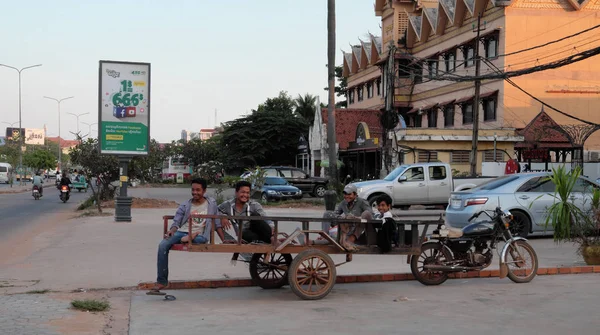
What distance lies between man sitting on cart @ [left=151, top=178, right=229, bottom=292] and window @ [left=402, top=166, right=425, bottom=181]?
17663mm

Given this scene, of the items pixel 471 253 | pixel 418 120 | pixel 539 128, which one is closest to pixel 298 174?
pixel 539 128

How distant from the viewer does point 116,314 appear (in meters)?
8.14

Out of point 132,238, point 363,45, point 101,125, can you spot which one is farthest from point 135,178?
point 363,45

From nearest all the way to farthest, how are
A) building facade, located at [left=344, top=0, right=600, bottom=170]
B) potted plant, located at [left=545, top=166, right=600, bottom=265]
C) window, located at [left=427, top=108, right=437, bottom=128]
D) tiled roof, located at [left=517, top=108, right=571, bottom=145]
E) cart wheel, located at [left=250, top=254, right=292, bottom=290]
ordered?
cart wheel, located at [left=250, top=254, right=292, bottom=290] < potted plant, located at [left=545, top=166, right=600, bottom=265] < tiled roof, located at [left=517, top=108, right=571, bottom=145] < building facade, located at [left=344, top=0, right=600, bottom=170] < window, located at [left=427, top=108, right=437, bottom=128]

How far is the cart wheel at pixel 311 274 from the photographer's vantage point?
8.89 metres

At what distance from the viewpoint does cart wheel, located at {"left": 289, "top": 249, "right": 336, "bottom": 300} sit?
8.89 meters

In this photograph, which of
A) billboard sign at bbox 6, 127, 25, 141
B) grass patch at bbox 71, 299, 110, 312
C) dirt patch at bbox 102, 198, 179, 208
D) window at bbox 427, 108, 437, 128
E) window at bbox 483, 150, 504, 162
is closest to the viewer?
grass patch at bbox 71, 299, 110, 312

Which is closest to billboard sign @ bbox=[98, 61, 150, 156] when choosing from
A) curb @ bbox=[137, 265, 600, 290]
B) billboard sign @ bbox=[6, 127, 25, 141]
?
curb @ bbox=[137, 265, 600, 290]

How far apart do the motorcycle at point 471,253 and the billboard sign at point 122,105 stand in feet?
50.1

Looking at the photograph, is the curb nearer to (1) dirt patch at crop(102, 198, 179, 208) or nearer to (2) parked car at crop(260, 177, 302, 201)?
(1) dirt patch at crop(102, 198, 179, 208)

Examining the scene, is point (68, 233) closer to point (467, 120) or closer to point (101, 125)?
point (101, 125)

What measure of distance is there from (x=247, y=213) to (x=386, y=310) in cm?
220

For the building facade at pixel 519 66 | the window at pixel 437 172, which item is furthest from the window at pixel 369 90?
the window at pixel 437 172

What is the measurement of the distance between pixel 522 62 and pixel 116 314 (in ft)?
127
